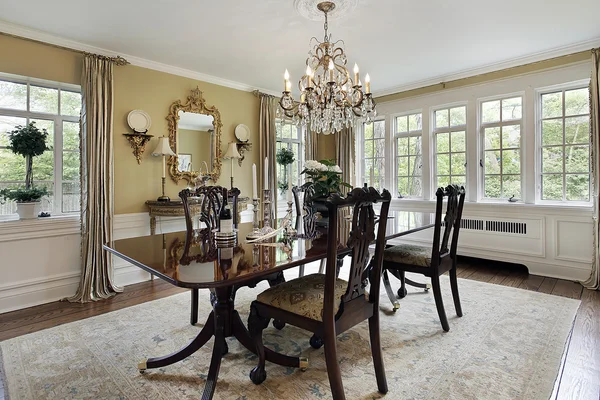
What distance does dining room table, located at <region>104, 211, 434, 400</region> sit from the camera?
4.49ft

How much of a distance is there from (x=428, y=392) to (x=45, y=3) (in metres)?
3.71

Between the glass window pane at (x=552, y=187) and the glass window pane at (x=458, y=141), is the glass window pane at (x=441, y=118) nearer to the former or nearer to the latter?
the glass window pane at (x=458, y=141)

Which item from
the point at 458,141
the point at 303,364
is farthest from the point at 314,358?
the point at 458,141

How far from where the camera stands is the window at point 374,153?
539 cm

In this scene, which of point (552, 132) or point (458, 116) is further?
point (458, 116)

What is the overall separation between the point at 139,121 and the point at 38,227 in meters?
1.44

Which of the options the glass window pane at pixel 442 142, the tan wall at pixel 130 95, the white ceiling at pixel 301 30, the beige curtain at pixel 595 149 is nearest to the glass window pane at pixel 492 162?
the glass window pane at pixel 442 142

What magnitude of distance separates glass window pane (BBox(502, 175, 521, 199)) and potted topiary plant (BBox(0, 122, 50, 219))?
5.08m

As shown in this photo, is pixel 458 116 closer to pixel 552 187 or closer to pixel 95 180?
pixel 552 187

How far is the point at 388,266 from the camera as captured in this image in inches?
102

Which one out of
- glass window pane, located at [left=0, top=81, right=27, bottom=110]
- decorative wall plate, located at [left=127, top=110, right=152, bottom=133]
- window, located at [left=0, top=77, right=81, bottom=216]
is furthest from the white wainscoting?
glass window pane, located at [left=0, top=81, right=27, bottom=110]

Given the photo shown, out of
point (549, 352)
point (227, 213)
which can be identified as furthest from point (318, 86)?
point (549, 352)

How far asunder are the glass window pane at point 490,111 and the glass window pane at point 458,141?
315 mm

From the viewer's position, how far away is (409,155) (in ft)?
16.5
